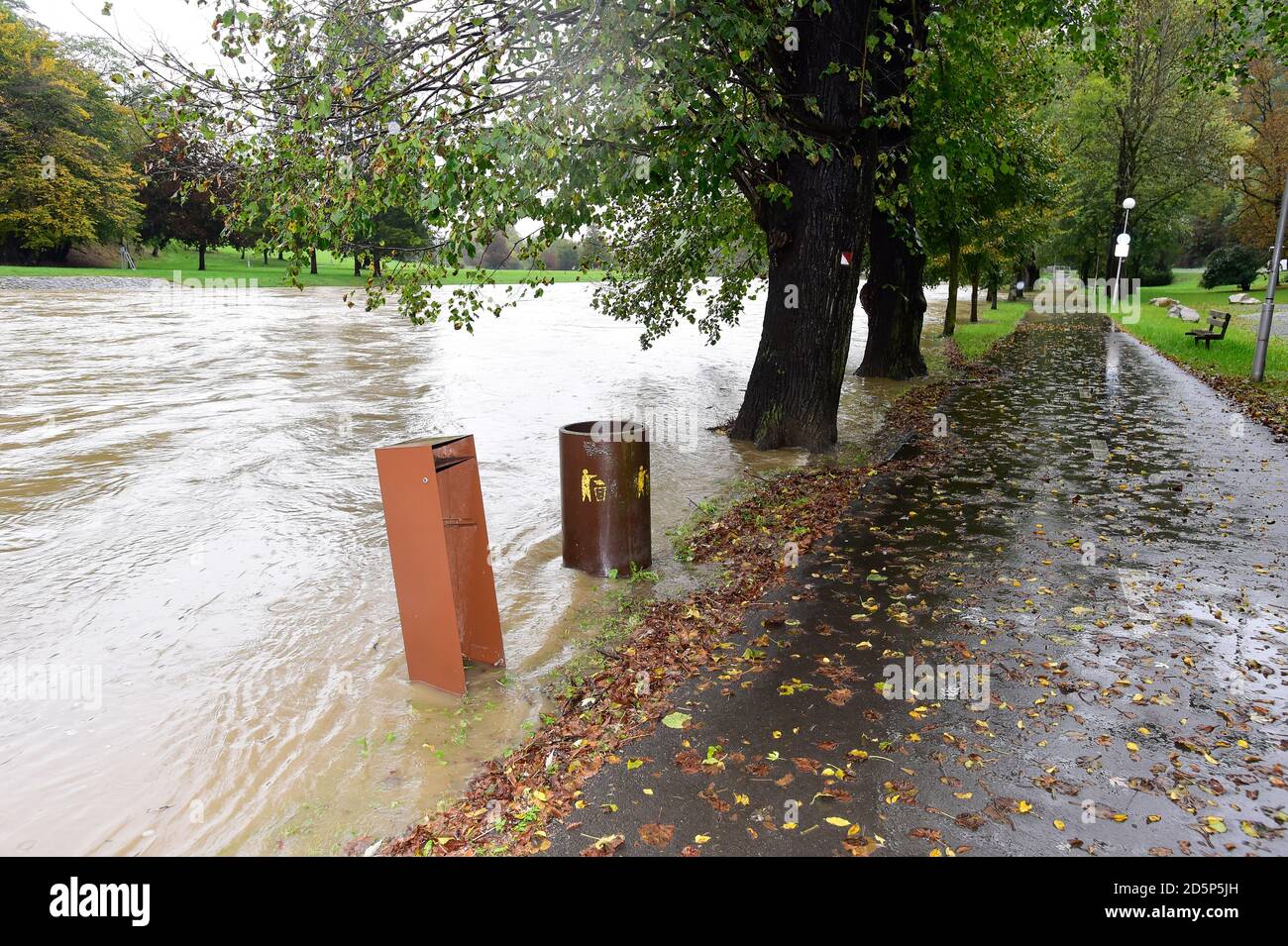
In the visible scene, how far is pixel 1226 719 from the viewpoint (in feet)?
14.2

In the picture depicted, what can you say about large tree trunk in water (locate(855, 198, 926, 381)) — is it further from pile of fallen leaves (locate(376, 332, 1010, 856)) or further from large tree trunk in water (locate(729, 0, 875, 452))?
pile of fallen leaves (locate(376, 332, 1010, 856))

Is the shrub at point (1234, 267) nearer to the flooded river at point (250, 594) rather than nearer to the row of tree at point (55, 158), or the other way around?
the row of tree at point (55, 158)

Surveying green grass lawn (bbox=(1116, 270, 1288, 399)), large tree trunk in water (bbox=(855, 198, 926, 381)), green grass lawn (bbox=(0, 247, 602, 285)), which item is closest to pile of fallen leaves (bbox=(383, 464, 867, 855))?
large tree trunk in water (bbox=(855, 198, 926, 381))

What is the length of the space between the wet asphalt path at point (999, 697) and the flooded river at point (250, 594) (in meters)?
1.27

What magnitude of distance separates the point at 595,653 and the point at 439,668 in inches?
40.1

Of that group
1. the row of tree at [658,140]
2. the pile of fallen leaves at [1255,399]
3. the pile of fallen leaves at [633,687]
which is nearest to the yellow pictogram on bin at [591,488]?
the pile of fallen leaves at [633,687]

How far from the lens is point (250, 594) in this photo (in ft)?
22.1

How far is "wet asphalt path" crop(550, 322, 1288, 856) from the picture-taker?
3.51 meters

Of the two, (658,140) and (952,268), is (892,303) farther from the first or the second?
(658,140)

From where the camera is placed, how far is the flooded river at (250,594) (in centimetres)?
409

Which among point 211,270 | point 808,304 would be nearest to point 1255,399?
point 808,304
